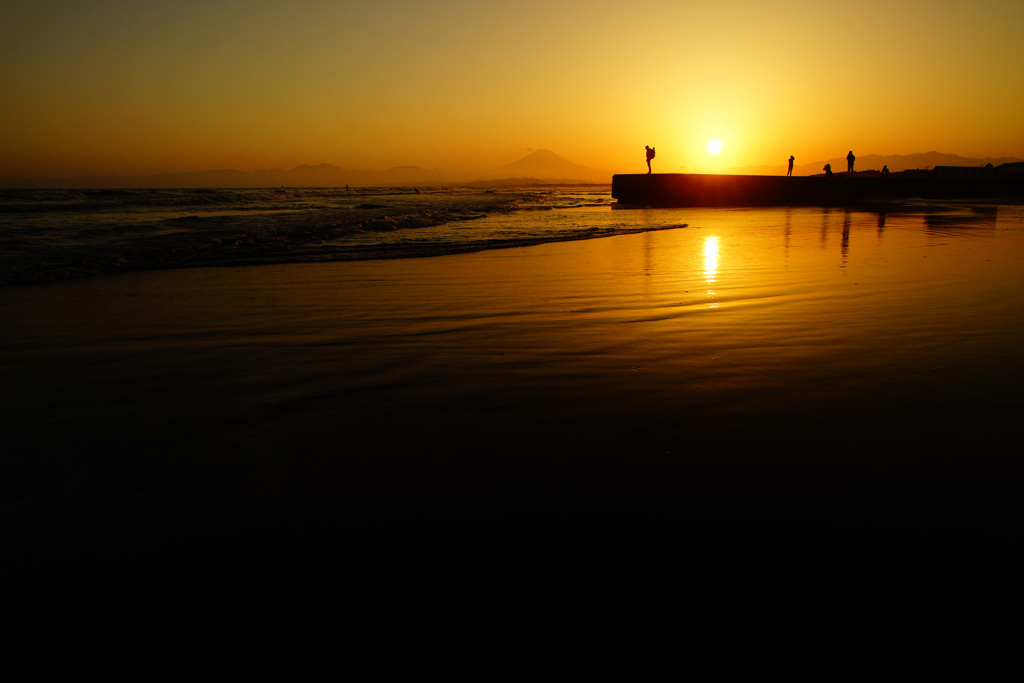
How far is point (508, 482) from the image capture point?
101 inches

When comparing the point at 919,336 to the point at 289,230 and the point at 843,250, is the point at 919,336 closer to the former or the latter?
the point at 843,250

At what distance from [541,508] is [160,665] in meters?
1.36

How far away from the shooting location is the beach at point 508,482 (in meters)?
1.79

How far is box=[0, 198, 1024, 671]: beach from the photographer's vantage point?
1790 millimetres

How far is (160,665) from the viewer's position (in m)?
1.65

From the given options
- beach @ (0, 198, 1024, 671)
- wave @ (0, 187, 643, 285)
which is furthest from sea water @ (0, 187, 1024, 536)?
wave @ (0, 187, 643, 285)

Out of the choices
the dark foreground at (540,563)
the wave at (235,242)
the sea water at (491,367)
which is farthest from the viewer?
the wave at (235,242)

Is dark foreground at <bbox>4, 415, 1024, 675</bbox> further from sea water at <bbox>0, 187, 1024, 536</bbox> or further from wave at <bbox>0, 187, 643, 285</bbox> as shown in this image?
wave at <bbox>0, 187, 643, 285</bbox>

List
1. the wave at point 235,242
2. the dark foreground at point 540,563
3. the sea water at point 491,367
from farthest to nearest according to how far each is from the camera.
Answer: the wave at point 235,242 → the sea water at point 491,367 → the dark foreground at point 540,563

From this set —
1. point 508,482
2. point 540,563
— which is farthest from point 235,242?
point 540,563

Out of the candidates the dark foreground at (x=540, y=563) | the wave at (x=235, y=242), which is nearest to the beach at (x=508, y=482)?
the dark foreground at (x=540, y=563)

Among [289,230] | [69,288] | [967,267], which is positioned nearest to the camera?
[69,288]

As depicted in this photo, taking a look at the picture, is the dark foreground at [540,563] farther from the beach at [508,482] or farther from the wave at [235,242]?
the wave at [235,242]

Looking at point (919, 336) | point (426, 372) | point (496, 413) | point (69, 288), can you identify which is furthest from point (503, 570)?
point (69, 288)
